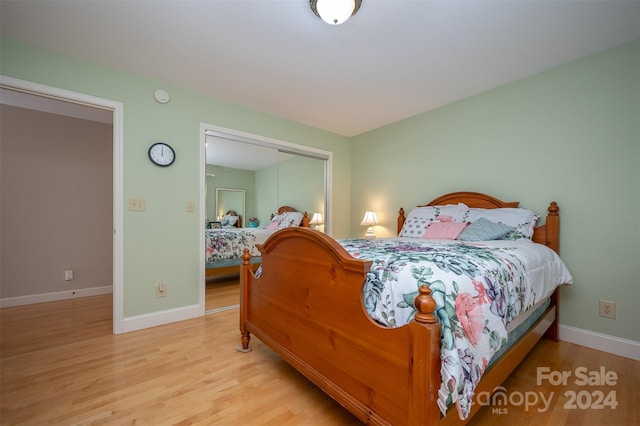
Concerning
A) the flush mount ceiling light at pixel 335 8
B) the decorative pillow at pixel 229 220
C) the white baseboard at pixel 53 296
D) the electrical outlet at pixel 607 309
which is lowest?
the white baseboard at pixel 53 296

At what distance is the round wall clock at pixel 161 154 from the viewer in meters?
2.44

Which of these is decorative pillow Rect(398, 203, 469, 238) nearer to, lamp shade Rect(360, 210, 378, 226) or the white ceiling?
lamp shade Rect(360, 210, 378, 226)

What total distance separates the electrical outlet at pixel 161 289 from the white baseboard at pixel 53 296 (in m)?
1.59

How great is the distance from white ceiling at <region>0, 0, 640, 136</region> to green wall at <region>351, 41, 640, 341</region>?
192 mm

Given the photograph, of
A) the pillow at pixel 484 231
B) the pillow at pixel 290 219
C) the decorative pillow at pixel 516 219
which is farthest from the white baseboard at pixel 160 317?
the decorative pillow at pixel 516 219

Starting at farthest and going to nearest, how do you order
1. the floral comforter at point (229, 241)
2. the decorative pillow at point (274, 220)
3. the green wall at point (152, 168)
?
1. the decorative pillow at point (274, 220)
2. the floral comforter at point (229, 241)
3. the green wall at point (152, 168)

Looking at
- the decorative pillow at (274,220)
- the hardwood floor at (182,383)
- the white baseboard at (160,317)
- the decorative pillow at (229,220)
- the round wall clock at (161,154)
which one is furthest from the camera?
the decorative pillow at (274,220)

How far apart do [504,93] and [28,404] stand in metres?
4.08

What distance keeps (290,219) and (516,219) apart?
2359mm

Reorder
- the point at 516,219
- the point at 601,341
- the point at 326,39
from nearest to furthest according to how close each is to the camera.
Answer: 1. the point at 326,39
2. the point at 601,341
3. the point at 516,219

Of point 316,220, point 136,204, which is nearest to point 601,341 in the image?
point 316,220

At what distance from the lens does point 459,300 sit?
960mm

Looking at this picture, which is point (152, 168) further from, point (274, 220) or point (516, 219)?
point (516, 219)

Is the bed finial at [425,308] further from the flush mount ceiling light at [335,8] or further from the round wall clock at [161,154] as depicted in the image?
the round wall clock at [161,154]
